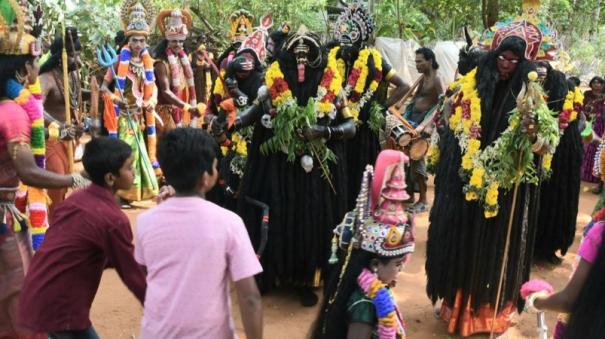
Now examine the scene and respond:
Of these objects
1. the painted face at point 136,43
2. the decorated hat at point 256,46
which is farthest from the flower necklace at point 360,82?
the painted face at point 136,43

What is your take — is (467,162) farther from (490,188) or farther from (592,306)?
(592,306)

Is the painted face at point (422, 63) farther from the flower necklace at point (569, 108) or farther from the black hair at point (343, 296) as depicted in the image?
the black hair at point (343, 296)

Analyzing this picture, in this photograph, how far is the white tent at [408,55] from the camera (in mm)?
17281

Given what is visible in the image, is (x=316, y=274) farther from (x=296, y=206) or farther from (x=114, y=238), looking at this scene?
(x=114, y=238)

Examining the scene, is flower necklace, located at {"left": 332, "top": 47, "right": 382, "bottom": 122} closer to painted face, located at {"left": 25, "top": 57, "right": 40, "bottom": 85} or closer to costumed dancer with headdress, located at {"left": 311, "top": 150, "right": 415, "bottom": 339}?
painted face, located at {"left": 25, "top": 57, "right": 40, "bottom": 85}

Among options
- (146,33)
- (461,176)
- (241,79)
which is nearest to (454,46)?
(146,33)

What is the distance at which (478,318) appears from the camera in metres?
4.59

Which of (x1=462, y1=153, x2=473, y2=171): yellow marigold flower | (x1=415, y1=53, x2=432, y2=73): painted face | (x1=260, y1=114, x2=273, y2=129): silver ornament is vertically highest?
(x1=415, y1=53, x2=432, y2=73): painted face

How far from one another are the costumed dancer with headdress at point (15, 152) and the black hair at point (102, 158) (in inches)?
23.2

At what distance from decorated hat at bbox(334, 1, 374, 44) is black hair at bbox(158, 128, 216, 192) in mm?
4472

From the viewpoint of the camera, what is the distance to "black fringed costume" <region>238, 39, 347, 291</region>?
5020mm

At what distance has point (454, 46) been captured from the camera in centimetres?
1811

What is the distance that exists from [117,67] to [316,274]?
4.45 meters

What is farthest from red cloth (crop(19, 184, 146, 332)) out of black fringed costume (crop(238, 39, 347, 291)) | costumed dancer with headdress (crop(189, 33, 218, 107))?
costumed dancer with headdress (crop(189, 33, 218, 107))
